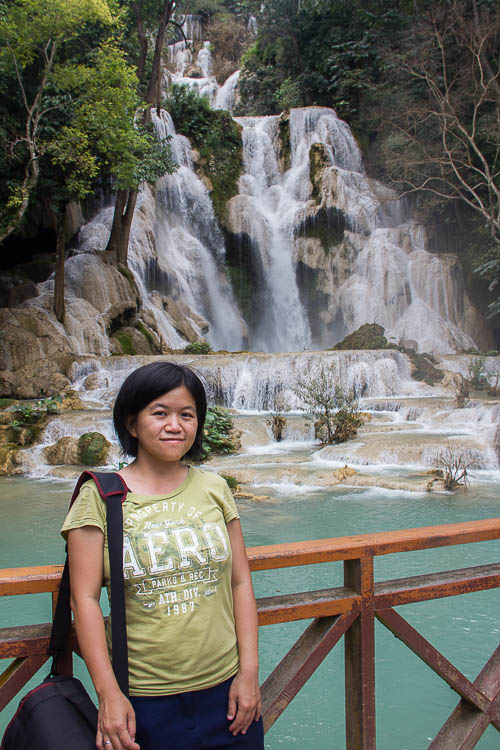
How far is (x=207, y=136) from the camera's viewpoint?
2017 centimetres

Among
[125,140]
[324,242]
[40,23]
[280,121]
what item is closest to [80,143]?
[125,140]

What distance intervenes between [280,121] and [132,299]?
10.3m

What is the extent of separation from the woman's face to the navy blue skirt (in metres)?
0.52

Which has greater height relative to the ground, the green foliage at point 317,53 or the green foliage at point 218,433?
Answer: the green foliage at point 317,53

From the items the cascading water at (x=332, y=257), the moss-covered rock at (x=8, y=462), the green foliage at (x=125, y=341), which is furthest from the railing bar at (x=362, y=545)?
the cascading water at (x=332, y=257)

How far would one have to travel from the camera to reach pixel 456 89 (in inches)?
725

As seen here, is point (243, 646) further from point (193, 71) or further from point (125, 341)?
point (193, 71)

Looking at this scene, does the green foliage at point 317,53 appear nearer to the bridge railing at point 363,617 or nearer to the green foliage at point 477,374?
the green foliage at point 477,374

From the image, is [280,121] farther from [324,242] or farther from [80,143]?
[80,143]

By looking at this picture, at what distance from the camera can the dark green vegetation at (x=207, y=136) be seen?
66.2 feet

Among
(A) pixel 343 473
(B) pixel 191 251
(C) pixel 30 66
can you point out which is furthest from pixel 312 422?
(B) pixel 191 251

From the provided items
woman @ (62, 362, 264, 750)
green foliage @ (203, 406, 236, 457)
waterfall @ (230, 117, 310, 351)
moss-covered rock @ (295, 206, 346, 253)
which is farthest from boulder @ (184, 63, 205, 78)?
woman @ (62, 362, 264, 750)

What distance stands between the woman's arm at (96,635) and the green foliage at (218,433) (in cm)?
772

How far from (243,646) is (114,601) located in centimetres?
35
